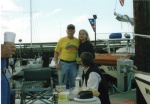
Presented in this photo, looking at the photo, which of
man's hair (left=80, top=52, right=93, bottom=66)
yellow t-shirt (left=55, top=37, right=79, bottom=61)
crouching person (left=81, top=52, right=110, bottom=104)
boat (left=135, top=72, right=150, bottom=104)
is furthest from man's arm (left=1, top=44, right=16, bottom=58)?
yellow t-shirt (left=55, top=37, right=79, bottom=61)

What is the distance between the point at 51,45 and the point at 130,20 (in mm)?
13653

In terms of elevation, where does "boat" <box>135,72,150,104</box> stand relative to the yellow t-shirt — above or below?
below

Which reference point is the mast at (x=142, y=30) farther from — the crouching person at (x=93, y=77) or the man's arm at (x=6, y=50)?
the man's arm at (x=6, y=50)

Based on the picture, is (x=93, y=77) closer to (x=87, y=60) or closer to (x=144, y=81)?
(x=87, y=60)

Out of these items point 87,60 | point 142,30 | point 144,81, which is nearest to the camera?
point 87,60

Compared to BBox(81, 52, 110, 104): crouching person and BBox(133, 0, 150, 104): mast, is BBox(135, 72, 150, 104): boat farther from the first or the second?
BBox(133, 0, 150, 104): mast

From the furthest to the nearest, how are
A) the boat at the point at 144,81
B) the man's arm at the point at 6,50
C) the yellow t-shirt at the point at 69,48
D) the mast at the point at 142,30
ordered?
1. the yellow t-shirt at the point at 69,48
2. the mast at the point at 142,30
3. the boat at the point at 144,81
4. the man's arm at the point at 6,50

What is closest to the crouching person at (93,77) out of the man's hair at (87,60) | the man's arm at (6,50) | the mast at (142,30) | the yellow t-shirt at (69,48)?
the man's hair at (87,60)

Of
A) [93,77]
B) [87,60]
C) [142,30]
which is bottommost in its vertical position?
[93,77]

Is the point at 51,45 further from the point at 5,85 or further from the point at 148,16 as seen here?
the point at 5,85

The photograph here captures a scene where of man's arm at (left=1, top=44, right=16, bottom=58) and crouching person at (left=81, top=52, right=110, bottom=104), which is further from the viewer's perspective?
crouching person at (left=81, top=52, right=110, bottom=104)

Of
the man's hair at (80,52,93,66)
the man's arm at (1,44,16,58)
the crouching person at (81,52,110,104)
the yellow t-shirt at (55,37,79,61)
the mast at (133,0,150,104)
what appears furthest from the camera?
the yellow t-shirt at (55,37,79,61)

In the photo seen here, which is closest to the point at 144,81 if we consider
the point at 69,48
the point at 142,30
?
the point at 142,30

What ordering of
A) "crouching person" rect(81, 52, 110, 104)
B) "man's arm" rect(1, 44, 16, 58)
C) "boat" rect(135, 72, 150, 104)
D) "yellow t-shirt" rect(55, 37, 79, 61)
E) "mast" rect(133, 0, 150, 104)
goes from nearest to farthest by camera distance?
"man's arm" rect(1, 44, 16, 58)
"crouching person" rect(81, 52, 110, 104)
"boat" rect(135, 72, 150, 104)
"mast" rect(133, 0, 150, 104)
"yellow t-shirt" rect(55, 37, 79, 61)
